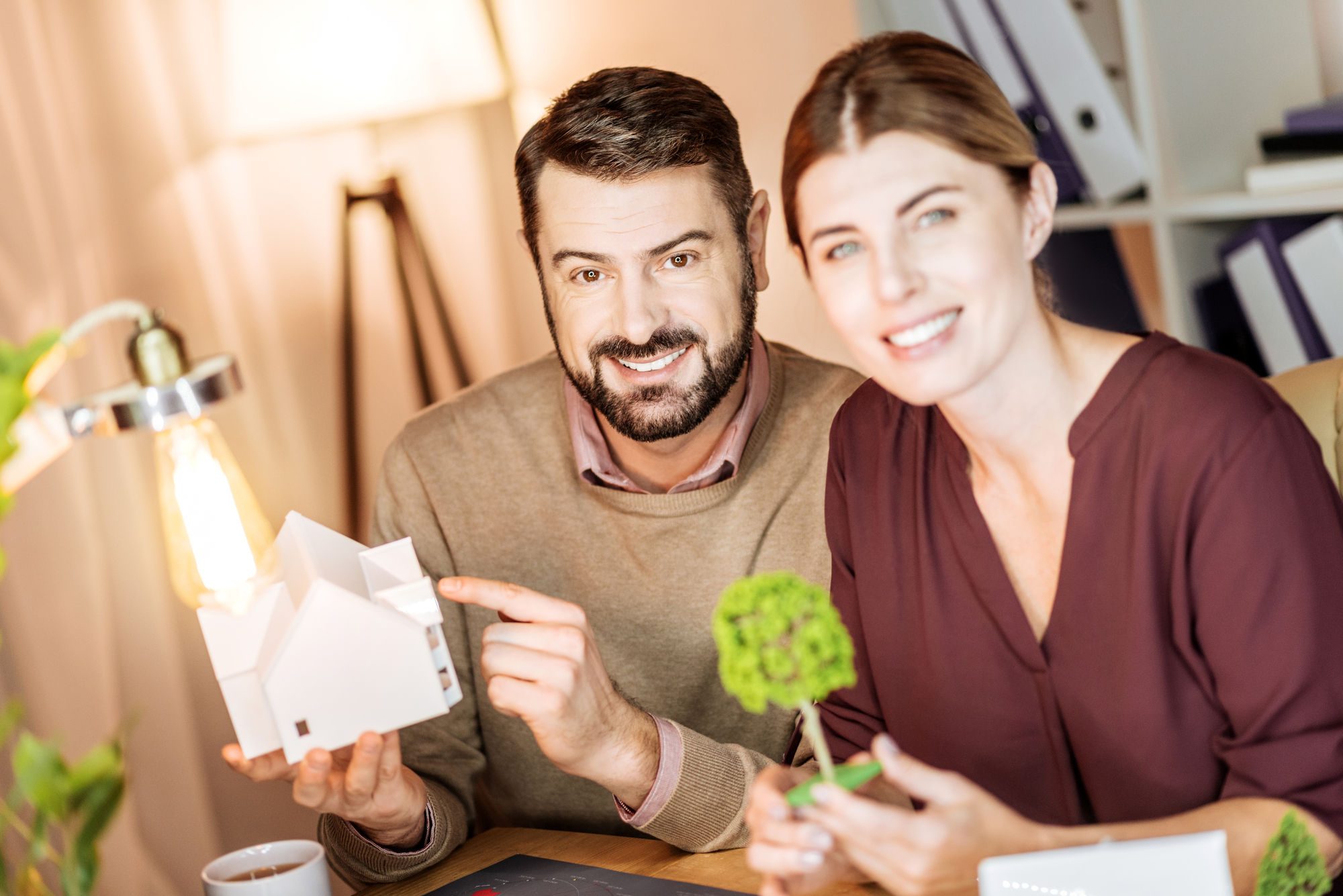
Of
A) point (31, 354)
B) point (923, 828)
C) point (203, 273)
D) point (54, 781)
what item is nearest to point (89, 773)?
point (54, 781)

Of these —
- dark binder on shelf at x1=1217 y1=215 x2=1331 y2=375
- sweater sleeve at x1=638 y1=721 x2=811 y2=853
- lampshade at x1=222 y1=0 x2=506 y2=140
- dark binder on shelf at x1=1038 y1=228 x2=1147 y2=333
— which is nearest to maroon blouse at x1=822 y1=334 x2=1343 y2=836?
sweater sleeve at x1=638 y1=721 x2=811 y2=853

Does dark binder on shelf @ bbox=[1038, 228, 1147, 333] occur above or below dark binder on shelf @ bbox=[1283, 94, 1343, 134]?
below

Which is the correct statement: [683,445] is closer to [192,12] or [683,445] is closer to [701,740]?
[701,740]

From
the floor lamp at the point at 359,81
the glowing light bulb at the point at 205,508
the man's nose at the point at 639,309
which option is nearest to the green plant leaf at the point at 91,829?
the glowing light bulb at the point at 205,508

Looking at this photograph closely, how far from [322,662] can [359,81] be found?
1.48 meters

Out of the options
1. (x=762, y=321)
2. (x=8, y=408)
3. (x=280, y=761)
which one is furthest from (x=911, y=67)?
(x=762, y=321)

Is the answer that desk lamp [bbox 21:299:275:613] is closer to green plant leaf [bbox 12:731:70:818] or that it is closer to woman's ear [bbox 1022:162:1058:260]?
green plant leaf [bbox 12:731:70:818]

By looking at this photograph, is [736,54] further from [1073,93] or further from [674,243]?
[674,243]

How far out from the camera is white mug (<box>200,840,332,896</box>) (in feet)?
3.32

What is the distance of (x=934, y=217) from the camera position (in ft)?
3.33

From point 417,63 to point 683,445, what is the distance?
1.11m

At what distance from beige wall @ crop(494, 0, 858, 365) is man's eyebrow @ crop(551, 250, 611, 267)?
93 centimetres

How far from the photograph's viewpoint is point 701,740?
1255 millimetres

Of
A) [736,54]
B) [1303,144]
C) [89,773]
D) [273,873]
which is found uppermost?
[736,54]
